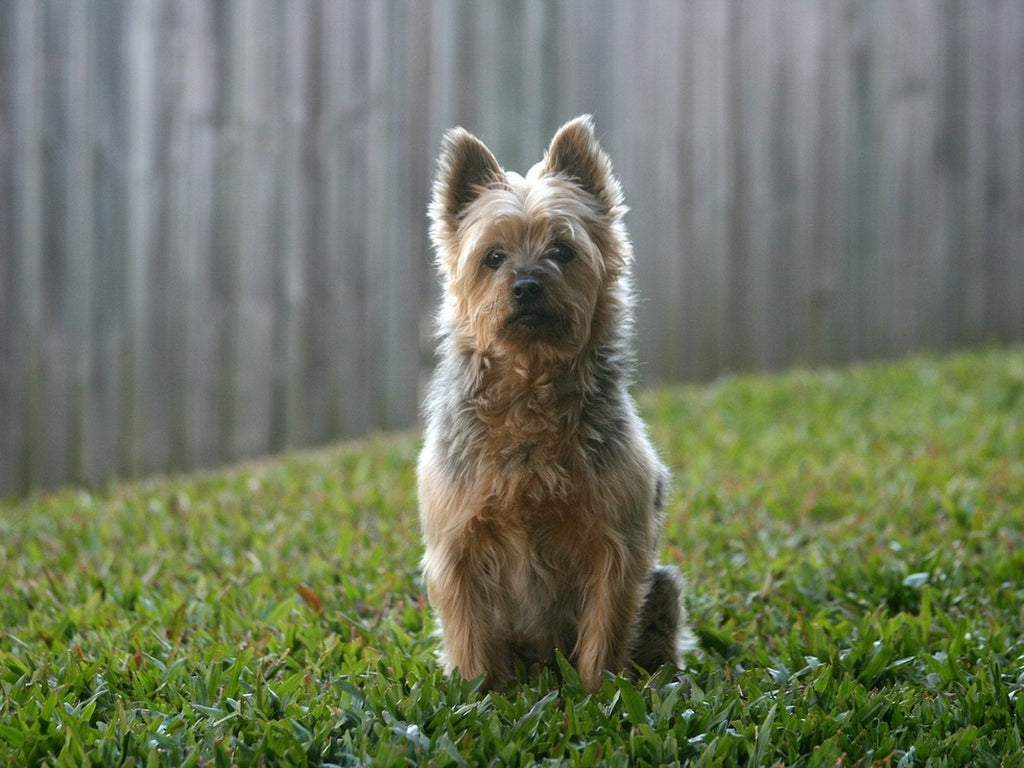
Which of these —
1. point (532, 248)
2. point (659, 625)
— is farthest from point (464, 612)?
point (532, 248)

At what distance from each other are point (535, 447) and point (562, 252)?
68 centimetres

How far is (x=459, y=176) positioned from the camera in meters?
4.42

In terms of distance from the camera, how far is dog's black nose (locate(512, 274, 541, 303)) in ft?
13.0

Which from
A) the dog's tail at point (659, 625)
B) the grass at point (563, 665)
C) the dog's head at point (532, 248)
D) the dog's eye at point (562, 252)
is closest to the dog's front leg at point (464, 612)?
the grass at point (563, 665)

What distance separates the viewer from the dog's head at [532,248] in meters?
4.03

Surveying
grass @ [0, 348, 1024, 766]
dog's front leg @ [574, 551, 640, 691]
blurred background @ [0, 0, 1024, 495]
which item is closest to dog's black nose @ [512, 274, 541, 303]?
dog's front leg @ [574, 551, 640, 691]

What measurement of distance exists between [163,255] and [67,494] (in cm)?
166

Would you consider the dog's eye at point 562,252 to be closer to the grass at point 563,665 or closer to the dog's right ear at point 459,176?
the dog's right ear at point 459,176

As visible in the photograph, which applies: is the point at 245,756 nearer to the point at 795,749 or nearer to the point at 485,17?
the point at 795,749

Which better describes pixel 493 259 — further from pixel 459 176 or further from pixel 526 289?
pixel 459 176

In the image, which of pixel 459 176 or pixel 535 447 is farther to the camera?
pixel 459 176

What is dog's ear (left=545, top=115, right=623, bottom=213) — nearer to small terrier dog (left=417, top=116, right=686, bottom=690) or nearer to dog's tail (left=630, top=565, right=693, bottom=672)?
small terrier dog (left=417, top=116, right=686, bottom=690)

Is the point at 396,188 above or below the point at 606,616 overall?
above

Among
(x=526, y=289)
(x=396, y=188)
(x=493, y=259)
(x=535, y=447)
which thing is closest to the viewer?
(x=526, y=289)
